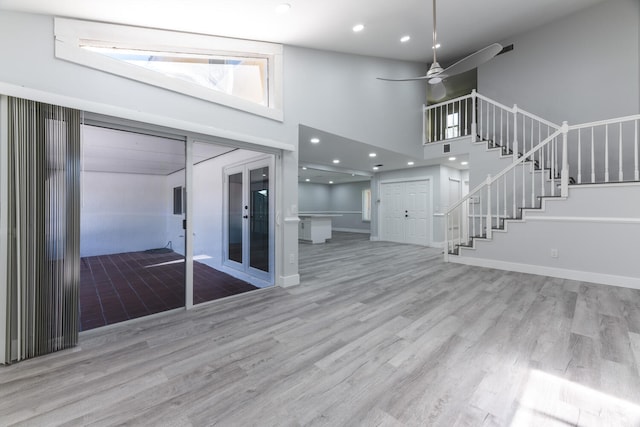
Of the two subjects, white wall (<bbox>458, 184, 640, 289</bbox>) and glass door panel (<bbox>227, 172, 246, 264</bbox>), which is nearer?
white wall (<bbox>458, 184, 640, 289</bbox>)

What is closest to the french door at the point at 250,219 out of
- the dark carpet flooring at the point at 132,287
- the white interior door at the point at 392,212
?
the dark carpet flooring at the point at 132,287

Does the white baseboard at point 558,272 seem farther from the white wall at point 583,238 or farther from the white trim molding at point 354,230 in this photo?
the white trim molding at point 354,230

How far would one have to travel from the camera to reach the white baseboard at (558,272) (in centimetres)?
361

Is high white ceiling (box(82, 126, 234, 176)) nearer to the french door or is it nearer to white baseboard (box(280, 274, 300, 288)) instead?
the french door

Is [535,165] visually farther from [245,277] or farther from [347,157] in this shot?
[245,277]

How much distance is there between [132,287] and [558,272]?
6114 mm

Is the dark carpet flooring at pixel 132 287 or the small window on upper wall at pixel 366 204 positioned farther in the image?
the small window on upper wall at pixel 366 204

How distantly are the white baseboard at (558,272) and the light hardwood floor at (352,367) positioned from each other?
27.4 inches

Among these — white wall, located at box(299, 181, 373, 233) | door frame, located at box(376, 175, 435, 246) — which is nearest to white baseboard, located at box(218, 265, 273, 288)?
door frame, located at box(376, 175, 435, 246)

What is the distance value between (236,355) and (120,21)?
322 cm

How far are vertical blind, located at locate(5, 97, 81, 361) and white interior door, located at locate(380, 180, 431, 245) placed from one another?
300 inches

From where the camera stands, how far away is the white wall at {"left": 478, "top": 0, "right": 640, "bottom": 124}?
15.7 feet

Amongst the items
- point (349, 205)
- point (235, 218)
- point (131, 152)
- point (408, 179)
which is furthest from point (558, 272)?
point (349, 205)

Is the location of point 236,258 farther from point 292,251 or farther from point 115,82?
point 115,82
